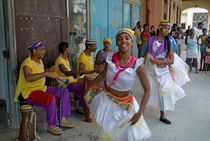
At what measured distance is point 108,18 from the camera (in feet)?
26.5

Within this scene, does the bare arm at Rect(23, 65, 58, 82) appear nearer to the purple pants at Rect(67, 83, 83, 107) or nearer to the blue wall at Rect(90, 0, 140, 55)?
the purple pants at Rect(67, 83, 83, 107)

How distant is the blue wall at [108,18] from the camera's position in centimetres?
707

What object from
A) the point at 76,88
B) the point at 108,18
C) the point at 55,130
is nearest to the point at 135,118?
the point at 55,130

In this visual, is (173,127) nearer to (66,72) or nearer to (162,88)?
(162,88)

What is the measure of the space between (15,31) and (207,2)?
3305 cm

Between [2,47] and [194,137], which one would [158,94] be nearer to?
[194,137]

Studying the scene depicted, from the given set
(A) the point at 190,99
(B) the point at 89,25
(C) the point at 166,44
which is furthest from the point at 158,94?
(B) the point at 89,25

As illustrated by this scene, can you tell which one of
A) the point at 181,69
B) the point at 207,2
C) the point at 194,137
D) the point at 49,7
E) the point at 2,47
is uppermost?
the point at 207,2

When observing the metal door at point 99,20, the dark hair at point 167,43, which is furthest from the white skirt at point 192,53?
the dark hair at point 167,43

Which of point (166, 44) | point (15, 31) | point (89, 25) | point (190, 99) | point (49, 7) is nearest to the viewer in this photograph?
point (15, 31)

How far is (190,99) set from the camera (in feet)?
18.9

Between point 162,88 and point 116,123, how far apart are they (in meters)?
1.85

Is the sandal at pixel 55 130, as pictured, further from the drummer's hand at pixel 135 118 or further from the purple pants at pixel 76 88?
the drummer's hand at pixel 135 118

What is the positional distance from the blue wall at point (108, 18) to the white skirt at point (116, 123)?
4.54m
